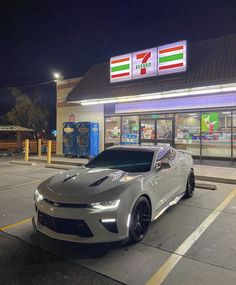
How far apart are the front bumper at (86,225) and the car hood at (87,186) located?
0.55ft

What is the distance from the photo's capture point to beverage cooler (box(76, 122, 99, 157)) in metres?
15.2

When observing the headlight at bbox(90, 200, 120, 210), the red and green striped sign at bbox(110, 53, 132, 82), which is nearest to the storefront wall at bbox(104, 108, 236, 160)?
the red and green striped sign at bbox(110, 53, 132, 82)

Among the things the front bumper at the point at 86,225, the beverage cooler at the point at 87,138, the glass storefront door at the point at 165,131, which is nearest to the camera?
the front bumper at the point at 86,225

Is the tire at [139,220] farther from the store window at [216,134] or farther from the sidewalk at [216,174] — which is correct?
the store window at [216,134]

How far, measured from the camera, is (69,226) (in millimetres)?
3643

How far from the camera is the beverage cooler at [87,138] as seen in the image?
15211 mm

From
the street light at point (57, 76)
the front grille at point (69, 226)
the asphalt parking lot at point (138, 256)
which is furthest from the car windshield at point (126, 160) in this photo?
the street light at point (57, 76)

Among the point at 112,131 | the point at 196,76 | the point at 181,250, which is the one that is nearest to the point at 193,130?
the point at 196,76

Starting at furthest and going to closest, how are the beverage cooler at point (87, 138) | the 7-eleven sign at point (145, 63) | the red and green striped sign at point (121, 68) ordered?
the beverage cooler at point (87, 138) → the red and green striped sign at point (121, 68) → the 7-eleven sign at point (145, 63)

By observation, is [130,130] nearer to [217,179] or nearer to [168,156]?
[217,179]

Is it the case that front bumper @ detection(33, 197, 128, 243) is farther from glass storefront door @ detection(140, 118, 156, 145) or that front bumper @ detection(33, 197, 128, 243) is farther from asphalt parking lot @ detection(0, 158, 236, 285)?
glass storefront door @ detection(140, 118, 156, 145)

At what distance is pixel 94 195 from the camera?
3746mm

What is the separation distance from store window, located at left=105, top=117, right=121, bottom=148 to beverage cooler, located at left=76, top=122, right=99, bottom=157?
→ 2.04 feet

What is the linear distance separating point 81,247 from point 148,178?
5.11 feet
